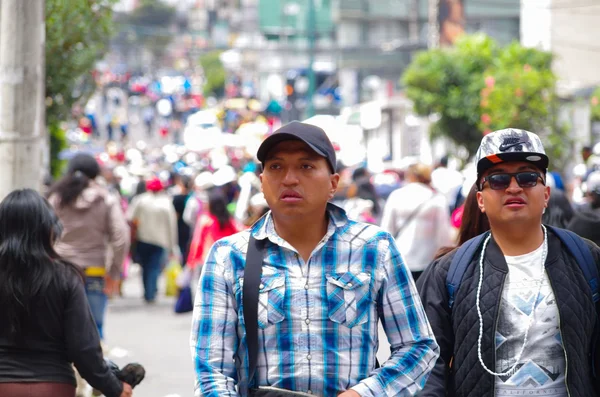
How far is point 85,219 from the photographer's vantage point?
10641mm

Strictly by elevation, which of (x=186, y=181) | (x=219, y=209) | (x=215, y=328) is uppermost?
(x=215, y=328)

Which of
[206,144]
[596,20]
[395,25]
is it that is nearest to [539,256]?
[206,144]

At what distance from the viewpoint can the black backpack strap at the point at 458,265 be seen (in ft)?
15.1

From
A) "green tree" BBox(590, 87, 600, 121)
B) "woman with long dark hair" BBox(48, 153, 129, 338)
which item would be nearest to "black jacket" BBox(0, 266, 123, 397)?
"woman with long dark hair" BBox(48, 153, 129, 338)

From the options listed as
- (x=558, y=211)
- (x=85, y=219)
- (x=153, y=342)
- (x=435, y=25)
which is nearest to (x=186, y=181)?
(x=153, y=342)

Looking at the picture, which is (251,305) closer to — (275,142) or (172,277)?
(275,142)

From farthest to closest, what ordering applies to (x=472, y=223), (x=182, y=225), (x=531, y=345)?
(x=182, y=225), (x=472, y=223), (x=531, y=345)

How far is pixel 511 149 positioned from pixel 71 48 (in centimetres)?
816

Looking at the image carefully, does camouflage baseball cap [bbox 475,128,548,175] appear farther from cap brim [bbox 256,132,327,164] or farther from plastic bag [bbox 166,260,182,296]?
plastic bag [bbox 166,260,182,296]

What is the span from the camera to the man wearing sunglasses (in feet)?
14.4

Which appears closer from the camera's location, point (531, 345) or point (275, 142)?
point (275, 142)

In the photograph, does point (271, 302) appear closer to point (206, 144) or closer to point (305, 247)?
point (305, 247)

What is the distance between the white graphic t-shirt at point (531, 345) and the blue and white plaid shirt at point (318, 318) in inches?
19.1

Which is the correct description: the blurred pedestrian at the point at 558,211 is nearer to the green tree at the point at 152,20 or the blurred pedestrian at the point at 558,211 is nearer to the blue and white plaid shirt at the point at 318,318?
the blue and white plaid shirt at the point at 318,318
